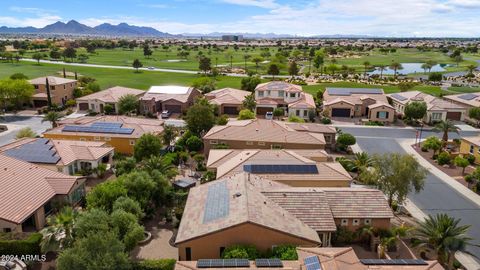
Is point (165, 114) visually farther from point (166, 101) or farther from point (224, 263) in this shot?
point (224, 263)

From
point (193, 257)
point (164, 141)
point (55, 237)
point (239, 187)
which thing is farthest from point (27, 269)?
point (164, 141)

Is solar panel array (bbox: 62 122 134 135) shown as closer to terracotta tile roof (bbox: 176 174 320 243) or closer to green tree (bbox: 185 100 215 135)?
green tree (bbox: 185 100 215 135)

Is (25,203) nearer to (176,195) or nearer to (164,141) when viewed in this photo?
(176,195)

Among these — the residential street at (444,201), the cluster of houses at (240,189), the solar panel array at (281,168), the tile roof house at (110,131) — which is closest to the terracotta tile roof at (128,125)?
the tile roof house at (110,131)

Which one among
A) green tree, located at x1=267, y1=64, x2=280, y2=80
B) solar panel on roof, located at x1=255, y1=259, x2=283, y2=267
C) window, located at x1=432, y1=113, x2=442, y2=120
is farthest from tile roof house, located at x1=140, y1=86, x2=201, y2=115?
solar panel on roof, located at x1=255, y1=259, x2=283, y2=267

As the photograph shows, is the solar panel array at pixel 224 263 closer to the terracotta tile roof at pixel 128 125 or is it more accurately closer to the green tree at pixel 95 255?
the green tree at pixel 95 255

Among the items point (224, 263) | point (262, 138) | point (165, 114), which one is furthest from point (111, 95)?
point (224, 263)
